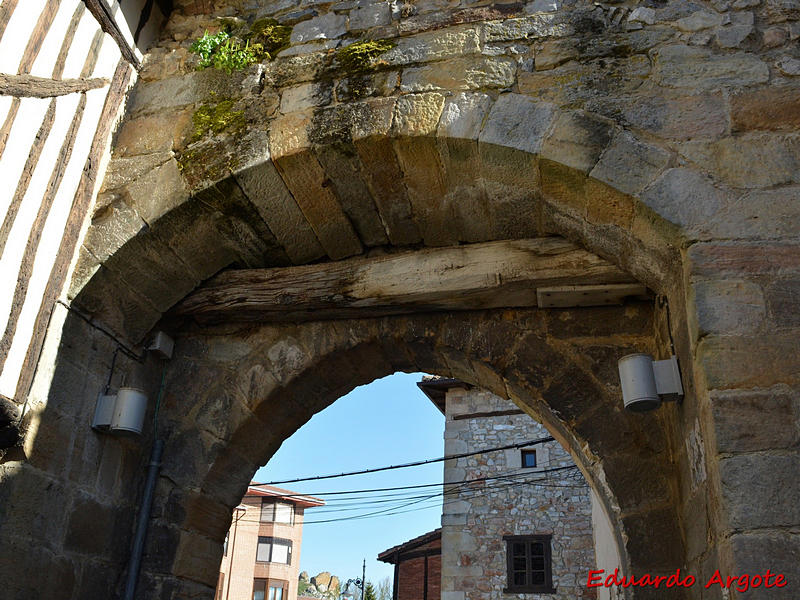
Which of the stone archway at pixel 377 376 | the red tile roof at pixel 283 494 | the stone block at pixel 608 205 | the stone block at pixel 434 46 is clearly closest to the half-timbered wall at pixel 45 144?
the stone archway at pixel 377 376

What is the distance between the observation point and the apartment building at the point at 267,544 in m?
17.8

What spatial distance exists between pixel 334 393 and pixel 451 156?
127cm

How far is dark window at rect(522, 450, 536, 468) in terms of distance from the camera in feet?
34.1

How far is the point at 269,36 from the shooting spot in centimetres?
315

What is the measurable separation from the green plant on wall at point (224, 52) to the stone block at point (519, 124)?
115 centimetres

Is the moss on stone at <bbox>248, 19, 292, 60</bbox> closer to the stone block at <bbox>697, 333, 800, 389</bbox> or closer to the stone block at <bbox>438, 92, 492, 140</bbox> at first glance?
the stone block at <bbox>438, 92, 492, 140</bbox>

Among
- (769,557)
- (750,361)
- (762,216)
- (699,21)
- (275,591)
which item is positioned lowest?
(769,557)

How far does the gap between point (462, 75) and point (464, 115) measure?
21 cm

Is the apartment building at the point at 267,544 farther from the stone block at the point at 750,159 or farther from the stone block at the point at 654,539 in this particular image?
the stone block at the point at 750,159

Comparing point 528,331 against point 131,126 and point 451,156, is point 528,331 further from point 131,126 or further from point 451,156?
point 131,126

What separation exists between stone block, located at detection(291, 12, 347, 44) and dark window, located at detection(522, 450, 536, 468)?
8.37 metres

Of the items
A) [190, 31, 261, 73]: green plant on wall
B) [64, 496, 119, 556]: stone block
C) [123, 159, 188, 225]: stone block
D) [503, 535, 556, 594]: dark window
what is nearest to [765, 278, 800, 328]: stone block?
[123, 159, 188, 225]: stone block

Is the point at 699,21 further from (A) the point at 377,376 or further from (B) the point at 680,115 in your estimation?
(A) the point at 377,376

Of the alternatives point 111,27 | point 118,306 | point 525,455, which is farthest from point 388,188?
point 525,455
